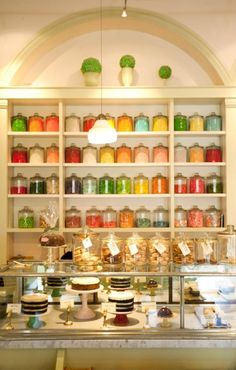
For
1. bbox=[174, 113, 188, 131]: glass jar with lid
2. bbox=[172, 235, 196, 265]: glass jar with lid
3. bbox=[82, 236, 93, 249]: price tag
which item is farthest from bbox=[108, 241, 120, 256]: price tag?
bbox=[174, 113, 188, 131]: glass jar with lid

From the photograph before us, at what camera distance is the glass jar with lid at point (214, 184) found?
3.70m

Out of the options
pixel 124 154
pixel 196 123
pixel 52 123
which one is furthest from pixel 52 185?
pixel 196 123

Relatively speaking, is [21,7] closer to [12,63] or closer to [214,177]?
[12,63]

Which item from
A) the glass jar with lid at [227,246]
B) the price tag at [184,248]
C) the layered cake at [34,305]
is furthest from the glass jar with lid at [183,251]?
the layered cake at [34,305]

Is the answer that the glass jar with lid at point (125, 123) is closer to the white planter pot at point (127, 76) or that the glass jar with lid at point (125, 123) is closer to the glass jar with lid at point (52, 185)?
the white planter pot at point (127, 76)

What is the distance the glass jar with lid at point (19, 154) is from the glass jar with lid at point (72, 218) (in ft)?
2.04

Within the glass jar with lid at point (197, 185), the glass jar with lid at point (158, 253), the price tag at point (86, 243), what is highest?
the glass jar with lid at point (197, 185)

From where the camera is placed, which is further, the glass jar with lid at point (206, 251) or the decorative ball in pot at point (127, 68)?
the decorative ball in pot at point (127, 68)

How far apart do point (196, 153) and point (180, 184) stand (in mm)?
318

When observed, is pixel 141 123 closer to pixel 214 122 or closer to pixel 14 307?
pixel 214 122

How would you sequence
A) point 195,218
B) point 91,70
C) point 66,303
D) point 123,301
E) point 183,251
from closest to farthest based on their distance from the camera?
point 123,301 < point 66,303 < point 183,251 < point 91,70 < point 195,218

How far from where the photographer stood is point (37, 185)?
3717mm

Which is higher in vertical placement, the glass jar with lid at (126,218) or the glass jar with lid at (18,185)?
the glass jar with lid at (18,185)

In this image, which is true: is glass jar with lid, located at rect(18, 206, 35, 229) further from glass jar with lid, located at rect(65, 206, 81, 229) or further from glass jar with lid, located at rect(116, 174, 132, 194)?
glass jar with lid, located at rect(116, 174, 132, 194)
